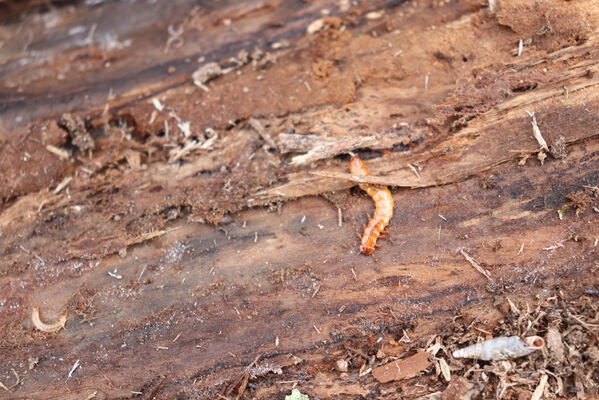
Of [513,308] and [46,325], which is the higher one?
[46,325]

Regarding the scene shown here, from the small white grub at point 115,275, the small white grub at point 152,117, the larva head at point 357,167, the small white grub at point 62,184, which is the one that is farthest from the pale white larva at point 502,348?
the small white grub at point 62,184

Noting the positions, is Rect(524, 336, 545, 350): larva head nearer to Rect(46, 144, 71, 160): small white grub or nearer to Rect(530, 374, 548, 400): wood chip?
Rect(530, 374, 548, 400): wood chip

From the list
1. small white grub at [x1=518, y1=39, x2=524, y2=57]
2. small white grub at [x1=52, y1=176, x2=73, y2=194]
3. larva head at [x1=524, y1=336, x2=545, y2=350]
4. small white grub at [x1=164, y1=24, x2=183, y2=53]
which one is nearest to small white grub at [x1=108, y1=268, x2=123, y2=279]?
small white grub at [x1=52, y1=176, x2=73, y2=194]

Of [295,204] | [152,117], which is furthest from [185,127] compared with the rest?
[295,204]

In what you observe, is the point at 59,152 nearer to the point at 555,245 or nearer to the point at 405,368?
the point at 405,368

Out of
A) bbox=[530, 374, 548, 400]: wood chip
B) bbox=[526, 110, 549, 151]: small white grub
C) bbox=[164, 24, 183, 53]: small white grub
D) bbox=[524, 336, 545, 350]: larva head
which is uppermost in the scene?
bbox=[164, 24, 183, 53]: small white grub

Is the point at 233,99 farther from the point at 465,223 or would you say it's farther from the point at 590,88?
the point at 590,88
